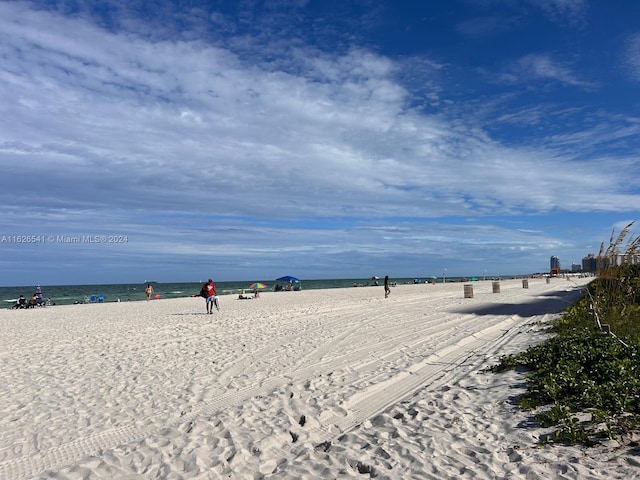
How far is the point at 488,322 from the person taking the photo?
14344mm

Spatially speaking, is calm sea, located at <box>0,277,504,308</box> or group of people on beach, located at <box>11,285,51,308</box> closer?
group of people on beach, located at <box>11,285,51,308</box>

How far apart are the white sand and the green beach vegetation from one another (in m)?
0.25

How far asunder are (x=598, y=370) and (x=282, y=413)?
3.99 metres

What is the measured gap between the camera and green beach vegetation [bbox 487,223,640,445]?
4.45 meters

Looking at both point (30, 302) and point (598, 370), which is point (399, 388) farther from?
point (30, 302)

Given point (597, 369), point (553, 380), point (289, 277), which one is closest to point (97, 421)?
point (553, 380)

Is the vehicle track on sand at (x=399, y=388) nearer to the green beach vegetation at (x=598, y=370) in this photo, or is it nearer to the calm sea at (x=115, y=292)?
the green beach vegetation at (x=598, y=370)

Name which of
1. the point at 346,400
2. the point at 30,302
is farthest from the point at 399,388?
the point at 30,302

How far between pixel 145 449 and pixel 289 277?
2138 inches

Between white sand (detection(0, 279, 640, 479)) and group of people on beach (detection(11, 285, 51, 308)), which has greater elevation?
group of people on beach (detection(11, 285, 51, 308))

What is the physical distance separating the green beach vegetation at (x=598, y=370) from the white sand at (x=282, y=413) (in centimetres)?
25

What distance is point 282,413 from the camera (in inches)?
228

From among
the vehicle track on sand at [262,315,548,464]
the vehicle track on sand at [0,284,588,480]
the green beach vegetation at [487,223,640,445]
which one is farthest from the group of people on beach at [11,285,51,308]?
the green beach vegetation at [487,223,640,445]

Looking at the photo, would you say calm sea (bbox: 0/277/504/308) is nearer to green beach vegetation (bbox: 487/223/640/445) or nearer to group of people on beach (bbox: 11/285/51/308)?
group of people on beach (bbox: 11/285/51/308)
